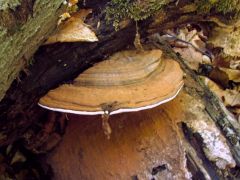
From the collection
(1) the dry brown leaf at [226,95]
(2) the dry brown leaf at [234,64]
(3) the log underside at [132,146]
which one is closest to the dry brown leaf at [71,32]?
(3) the log underside at [132,146]

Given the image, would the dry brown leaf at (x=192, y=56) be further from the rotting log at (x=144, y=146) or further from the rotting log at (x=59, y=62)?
the rotting log at (x=59, y=62)

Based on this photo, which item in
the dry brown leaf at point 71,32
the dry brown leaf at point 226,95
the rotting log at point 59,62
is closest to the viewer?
the dry brown leaf at point 71,32

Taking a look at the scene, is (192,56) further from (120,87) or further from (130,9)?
(120,87)

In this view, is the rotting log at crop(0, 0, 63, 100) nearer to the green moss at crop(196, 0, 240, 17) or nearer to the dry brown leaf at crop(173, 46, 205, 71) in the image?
the green moss at crop(196, 0, 240, 17)

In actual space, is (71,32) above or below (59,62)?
above

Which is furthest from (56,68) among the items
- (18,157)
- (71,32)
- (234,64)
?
(234,64)

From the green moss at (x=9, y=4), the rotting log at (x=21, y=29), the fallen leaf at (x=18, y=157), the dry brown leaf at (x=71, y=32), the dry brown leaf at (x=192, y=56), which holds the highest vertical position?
the green moss at (x=9, y=4)

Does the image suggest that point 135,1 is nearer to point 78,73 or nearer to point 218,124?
point 78,73
